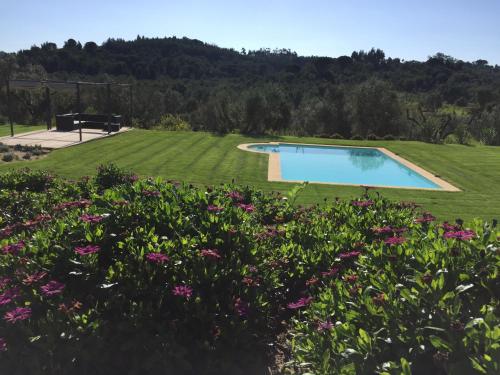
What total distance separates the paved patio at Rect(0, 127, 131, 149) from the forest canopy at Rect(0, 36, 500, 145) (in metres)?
6.57

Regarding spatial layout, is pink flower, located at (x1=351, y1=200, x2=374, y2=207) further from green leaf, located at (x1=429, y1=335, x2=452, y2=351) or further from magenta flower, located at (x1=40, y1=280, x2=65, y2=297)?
magenta flower, located at (x1=40, y1=280, x2=65, y2=297)

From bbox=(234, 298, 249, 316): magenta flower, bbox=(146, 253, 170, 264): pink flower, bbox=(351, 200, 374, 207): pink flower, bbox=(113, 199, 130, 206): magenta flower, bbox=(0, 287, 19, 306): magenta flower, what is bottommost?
bbox=(234, 298, 249, 316): magenta flower

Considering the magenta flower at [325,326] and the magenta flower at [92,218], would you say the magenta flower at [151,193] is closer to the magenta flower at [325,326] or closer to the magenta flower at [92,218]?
the magenta flower at [92,218]

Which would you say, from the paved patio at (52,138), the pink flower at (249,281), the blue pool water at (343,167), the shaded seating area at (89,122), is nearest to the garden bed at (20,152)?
the paved patio at (52,138)

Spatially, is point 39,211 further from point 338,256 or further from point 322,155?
point 322,155

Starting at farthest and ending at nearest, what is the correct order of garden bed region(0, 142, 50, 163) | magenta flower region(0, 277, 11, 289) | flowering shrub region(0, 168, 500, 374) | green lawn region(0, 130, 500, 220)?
garden bed region(0, 142, 50, 163) → green lawn region(0, 130, 500, 220) → magenta flower region(0, 277, 11, 289) → flowering shrub region(0, 168, 500, 374)

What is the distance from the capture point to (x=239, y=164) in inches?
611

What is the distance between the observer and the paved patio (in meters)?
18.5

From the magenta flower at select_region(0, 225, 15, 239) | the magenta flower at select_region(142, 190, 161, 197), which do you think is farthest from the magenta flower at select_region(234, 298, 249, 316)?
the magenta flower at select_region(0, 225, 15, 239)

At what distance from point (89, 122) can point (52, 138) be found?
4.76 metres

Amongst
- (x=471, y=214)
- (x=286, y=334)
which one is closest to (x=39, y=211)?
(x=286, y=334)

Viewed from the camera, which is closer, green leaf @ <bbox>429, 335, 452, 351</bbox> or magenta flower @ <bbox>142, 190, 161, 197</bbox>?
green leaf @ <bbox>429, 335, 452, 351</bbox>

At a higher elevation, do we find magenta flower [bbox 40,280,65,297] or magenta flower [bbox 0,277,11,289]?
magenta flower [bbox 40,280,65,297]

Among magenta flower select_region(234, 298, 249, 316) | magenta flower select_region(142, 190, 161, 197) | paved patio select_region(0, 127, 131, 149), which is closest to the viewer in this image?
Result: magenta flower select_region(234, 298, 249, 316)
